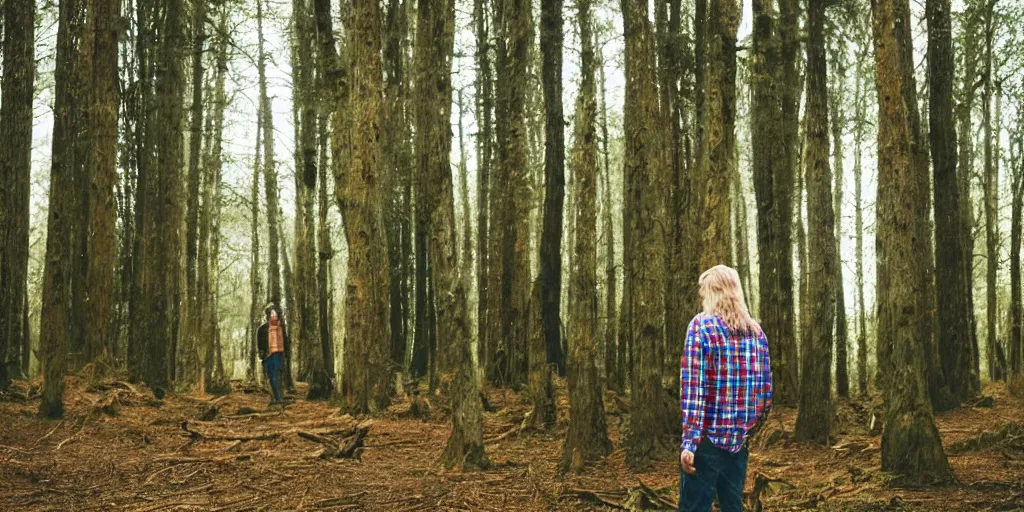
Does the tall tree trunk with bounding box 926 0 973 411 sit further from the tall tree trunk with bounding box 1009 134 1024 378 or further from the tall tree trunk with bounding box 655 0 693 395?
the tall tree trunk with bounding box 1009 134 1024 378

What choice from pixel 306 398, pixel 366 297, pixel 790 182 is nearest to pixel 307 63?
pixel 306 398

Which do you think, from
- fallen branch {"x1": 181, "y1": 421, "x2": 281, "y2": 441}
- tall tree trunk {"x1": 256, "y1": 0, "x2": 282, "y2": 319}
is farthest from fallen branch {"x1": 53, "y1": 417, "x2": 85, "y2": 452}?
tall tree trunk {"x1": 256, "y1": 0, "x2": 282, "y2": 319}

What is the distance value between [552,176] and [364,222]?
5919 mm

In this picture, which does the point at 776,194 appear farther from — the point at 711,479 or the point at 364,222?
the point at 711,479

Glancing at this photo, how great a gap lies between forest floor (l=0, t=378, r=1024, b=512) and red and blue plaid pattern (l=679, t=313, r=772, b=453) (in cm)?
269

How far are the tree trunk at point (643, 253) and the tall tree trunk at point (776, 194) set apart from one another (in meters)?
6.14

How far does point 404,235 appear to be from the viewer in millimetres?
22906

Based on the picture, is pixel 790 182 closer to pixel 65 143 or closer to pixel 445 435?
pixel 445 435

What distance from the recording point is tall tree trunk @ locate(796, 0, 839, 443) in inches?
481

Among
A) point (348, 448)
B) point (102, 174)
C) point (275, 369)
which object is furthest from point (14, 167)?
point (348, 448)

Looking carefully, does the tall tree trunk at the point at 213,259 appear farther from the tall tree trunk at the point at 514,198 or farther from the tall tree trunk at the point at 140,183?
the tall tree trunk at the point at 514,198

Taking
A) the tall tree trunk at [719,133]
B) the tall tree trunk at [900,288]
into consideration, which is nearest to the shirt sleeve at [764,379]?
the tall tree trunk at [900,288]

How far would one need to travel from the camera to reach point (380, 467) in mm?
10586

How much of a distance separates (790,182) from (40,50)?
67.7 feet
